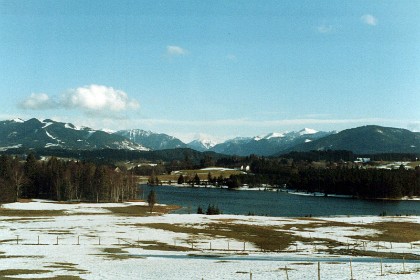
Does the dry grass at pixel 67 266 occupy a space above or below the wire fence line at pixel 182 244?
above

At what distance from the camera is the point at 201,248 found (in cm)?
6612

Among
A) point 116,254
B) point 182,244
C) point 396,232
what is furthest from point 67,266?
point 396,232

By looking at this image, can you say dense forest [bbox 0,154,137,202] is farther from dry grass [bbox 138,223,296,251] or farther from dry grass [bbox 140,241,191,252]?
dry grass [bbox 140,241,191,252]

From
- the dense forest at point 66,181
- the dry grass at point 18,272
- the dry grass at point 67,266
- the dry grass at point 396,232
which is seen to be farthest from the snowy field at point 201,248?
the dense forest at point 66,181

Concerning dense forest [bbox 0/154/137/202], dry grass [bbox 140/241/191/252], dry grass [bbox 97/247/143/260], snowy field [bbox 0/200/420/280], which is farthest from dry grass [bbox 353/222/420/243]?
dense forest [bbox 0/154/137/202]

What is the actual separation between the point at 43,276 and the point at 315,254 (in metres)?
37.2

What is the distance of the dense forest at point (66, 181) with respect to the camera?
17005 cm

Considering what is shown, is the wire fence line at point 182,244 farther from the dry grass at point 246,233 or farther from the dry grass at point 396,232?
the dry grass at point 396,232

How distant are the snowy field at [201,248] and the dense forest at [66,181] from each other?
58797 mm

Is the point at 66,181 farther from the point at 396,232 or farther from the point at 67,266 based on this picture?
the point at 67,266

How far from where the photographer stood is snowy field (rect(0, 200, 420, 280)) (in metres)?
43.6

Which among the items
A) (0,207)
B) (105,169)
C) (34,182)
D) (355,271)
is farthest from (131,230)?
(34,182)

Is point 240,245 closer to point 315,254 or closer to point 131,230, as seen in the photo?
point 315,254

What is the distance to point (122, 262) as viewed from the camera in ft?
167
